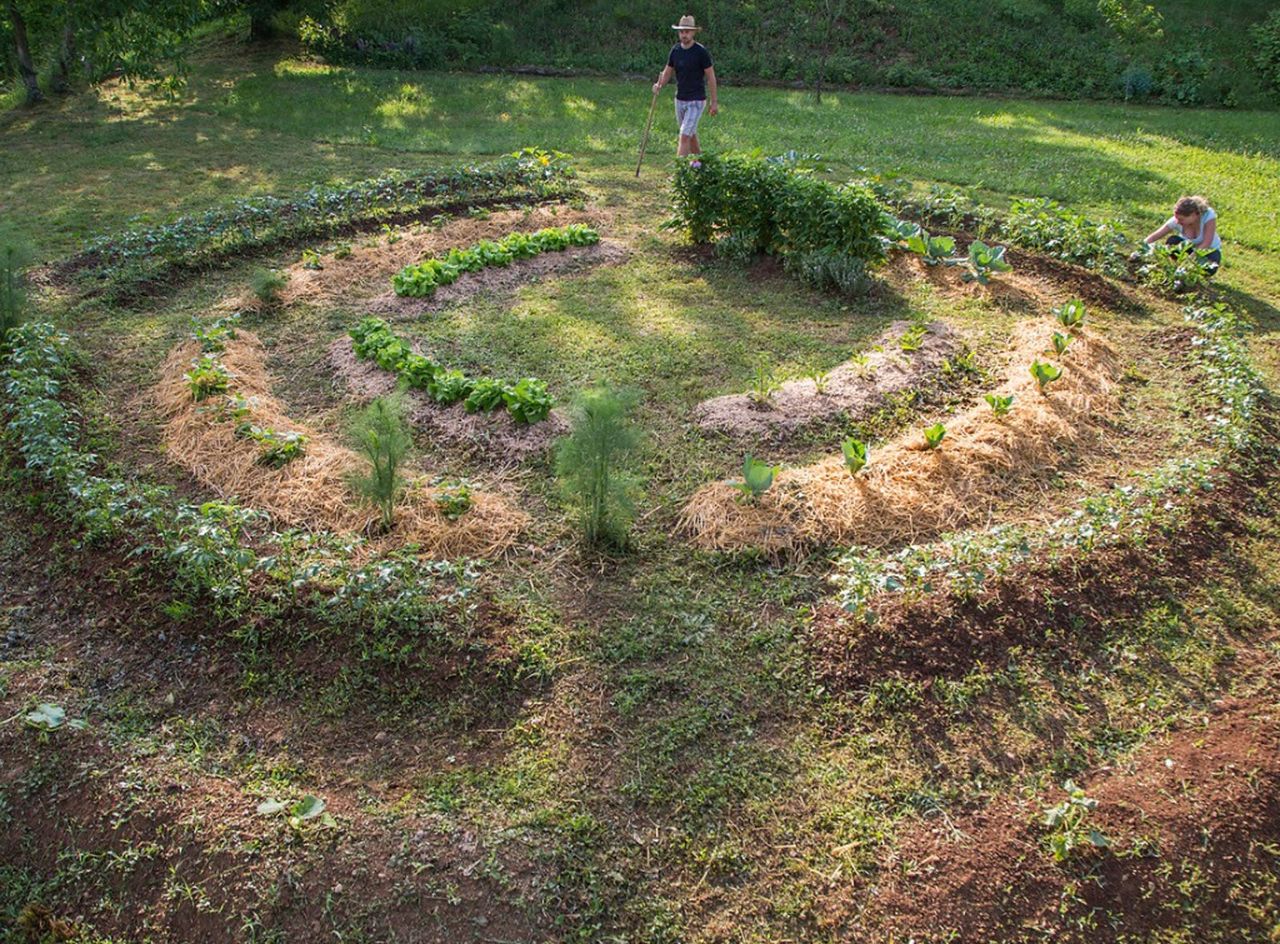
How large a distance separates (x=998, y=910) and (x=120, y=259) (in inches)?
361

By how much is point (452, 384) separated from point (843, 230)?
403cm

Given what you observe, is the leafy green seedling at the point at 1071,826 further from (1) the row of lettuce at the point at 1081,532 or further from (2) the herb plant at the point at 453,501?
(2) the herb plant at the point at 453,501

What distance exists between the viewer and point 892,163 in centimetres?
1255

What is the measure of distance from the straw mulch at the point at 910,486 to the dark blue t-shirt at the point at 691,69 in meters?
6.02

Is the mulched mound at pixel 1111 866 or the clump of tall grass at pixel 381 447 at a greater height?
the clump of tall grass at pixel 381 447

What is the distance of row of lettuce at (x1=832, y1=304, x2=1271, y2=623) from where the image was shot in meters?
4.83

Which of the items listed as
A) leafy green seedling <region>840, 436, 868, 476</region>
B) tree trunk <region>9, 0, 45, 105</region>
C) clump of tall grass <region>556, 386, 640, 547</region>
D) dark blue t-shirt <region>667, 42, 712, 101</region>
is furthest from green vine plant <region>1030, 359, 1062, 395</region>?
tree trunk <region>9, 0, 45, 105</region>

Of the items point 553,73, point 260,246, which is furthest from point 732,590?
point 553,73

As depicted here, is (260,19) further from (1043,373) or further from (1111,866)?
(1111,866)

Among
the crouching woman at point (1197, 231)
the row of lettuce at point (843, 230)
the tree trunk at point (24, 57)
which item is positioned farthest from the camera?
the tree trunk at point (24, 57)

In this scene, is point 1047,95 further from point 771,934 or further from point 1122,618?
point 771,934

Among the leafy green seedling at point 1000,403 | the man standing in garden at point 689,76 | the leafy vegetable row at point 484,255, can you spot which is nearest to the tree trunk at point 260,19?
the man standing in garden at point 689,76

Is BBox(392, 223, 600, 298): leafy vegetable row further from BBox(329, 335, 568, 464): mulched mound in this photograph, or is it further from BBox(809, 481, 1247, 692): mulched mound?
BBox(809, 481, 1247, 692): mulched mound

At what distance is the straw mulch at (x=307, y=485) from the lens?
211 inches
